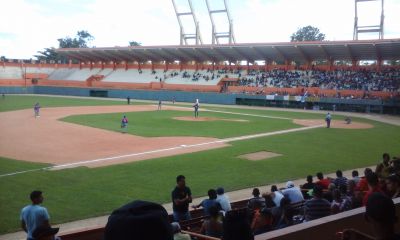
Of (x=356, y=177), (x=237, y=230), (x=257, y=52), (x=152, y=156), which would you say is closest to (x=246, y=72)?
(x=257, y=52)

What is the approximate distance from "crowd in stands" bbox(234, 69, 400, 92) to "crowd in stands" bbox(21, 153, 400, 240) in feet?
148

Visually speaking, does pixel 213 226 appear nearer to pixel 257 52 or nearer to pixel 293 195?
pixel 293 195

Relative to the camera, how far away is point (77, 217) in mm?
12133

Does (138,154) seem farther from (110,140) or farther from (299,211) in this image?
(299,211)

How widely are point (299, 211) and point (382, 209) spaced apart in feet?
19.0

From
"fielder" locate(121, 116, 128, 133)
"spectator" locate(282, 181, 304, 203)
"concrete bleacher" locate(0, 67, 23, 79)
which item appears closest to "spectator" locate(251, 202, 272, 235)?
"spectator" locate(282, 181, 304, 203)

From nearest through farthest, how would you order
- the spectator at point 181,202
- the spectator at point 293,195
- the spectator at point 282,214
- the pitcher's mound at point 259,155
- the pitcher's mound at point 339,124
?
1. the spectator at point 282,214
2. the spectator at point 181,202
3. the spectator at point 293,195
4. the pitcher's mound at point 259,155
5. the pitcher's mound at point 339,124

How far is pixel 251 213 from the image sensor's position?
8.28 meters

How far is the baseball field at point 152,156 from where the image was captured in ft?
47.8

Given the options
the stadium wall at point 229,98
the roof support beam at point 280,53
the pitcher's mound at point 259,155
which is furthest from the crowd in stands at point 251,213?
the roof support beam at point 280,53

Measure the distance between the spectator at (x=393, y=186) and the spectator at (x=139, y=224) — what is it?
5.88 m

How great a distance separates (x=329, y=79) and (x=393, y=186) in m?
54.0

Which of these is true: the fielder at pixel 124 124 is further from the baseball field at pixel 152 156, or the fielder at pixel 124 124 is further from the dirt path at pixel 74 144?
the dirt path at pixel 74 144

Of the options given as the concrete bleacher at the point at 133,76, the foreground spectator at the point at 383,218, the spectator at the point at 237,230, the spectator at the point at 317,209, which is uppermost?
the concrete bleacher at the point at 133,76
